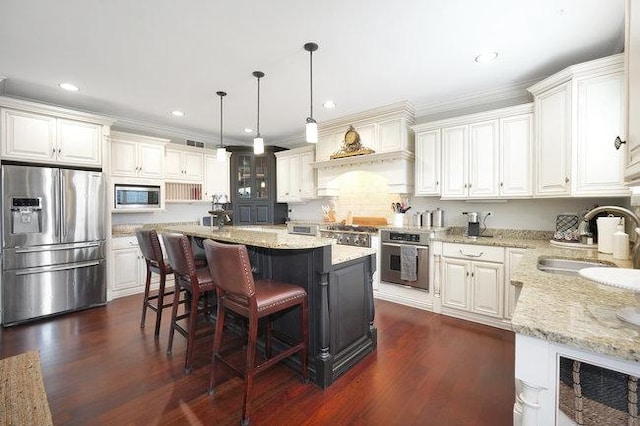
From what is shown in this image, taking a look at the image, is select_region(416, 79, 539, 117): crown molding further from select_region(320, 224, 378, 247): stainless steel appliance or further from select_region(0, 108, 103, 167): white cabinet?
select_region(0, 108, 103, 167): white cabinet

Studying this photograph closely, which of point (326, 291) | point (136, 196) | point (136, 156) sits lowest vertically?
point (326, 291)

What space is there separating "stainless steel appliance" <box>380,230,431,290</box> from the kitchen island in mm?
1222

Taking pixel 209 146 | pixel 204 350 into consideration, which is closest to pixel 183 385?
pixel 204 350

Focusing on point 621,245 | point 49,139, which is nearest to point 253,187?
point 49,139

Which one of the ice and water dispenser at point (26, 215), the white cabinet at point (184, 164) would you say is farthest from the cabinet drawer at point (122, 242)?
the white cabinet at point (184, 164)

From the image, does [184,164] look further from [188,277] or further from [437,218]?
[437,218]

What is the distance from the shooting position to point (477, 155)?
3340 mm

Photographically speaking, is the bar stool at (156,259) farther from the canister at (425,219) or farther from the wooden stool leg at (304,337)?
the canister at (425,219)

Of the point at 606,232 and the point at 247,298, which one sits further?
the point at 606,232

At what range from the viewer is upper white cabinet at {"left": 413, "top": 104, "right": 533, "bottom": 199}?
3049mm

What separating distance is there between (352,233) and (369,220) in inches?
20.3

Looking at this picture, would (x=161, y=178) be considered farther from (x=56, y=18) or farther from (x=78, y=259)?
(x=56, y=18)

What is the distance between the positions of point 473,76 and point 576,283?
250 centimetres

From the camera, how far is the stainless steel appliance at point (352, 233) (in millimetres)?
3943
